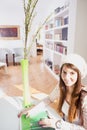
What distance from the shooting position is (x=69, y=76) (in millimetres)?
953

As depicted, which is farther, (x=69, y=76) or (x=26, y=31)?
(x=26, y=31)

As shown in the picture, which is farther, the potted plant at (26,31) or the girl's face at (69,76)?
the potted plant at (26,31)

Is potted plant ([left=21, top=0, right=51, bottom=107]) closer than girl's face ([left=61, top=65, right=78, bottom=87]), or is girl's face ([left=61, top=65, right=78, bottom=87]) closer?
girl's face ([left=61, top=65, right=78, bottom=87])

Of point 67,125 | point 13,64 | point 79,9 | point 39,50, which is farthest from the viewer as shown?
point 39,50

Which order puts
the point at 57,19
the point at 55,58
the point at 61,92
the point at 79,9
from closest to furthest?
1. the point at 61,92
2. the point at 79,9
3. the point at 57,19
4. the point at 55,58

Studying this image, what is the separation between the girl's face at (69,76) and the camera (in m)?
0.95

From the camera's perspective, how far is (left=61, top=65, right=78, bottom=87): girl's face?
3.11ft

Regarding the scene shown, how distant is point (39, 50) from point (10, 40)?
12.2ft

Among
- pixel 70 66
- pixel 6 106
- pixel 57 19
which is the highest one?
pixel 57 19

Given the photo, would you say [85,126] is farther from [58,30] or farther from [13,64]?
[13,64]

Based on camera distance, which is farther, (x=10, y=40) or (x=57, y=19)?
(x=10, y=40)

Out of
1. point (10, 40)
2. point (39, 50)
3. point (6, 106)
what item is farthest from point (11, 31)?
point (6, 106)

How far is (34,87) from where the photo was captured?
3.70 metres

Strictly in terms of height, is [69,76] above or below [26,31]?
below
